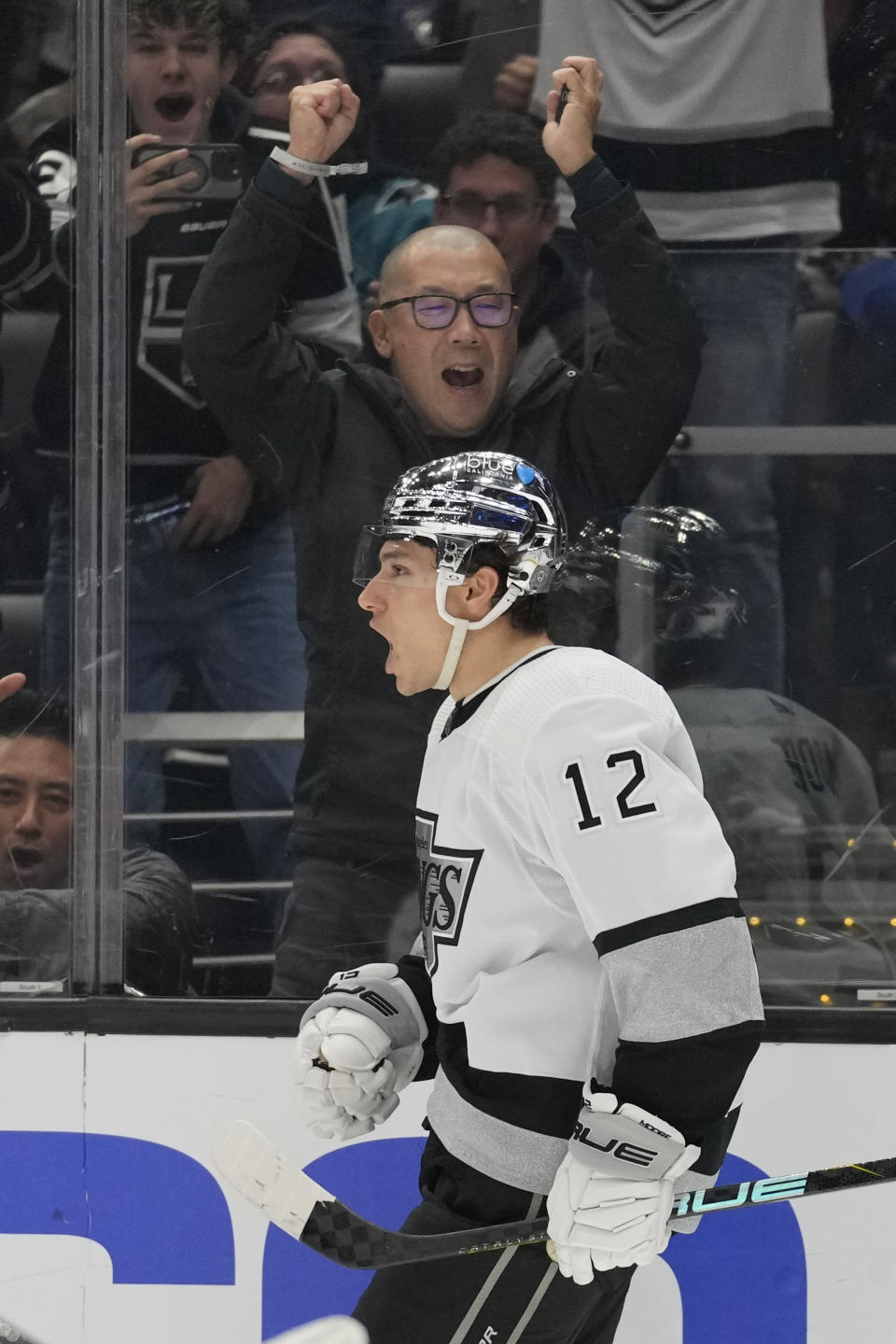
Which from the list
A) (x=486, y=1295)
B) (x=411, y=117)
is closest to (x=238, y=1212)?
(x=486, y=1295)

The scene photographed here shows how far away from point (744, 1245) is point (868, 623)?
39.6 inches

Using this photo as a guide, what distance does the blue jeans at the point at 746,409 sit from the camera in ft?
7.57

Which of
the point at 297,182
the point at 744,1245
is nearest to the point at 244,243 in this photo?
the point at 297,182

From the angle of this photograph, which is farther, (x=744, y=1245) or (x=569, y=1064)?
(x=744, y=1245)

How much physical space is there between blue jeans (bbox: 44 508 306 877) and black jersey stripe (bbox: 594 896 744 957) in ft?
3.22

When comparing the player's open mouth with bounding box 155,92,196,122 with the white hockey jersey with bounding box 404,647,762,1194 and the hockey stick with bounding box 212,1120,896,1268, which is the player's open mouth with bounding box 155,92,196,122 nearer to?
the white hockey jersey with bounding box 404,647,762,1194

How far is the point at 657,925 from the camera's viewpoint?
4.97 feet

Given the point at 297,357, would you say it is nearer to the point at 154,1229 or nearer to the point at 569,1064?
the point at 569,1064

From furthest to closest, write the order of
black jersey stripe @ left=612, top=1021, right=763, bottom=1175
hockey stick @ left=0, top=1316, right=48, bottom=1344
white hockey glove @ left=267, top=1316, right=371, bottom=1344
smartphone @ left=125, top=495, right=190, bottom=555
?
smartphone @ left=125, top=495, right=190, bottom=555, black jersey stripe @ left=612, top=1021, right=763, bottom=1175, hockey stick @ left=0, top=1316, right=48, bottom=1344, white hockey glove @ left=267, top=1316, right=371, bottom=1344

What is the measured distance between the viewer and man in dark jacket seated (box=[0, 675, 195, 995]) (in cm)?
240

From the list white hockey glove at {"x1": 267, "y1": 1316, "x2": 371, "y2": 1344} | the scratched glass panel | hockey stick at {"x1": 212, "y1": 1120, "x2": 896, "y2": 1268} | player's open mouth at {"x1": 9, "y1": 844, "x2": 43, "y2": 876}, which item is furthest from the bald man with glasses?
white hockey glove at {"x1": 267, "y1": 1316, "x2": 371, "y2": 1344}

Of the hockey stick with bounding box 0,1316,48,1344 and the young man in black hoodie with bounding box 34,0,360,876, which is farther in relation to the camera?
the young man in black hoodie with bounding box 34,0,360,876

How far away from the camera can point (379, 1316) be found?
1663 mm

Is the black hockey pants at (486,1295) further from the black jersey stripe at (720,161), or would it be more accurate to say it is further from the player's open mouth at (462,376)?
the black jersey stripe at (720,161)
